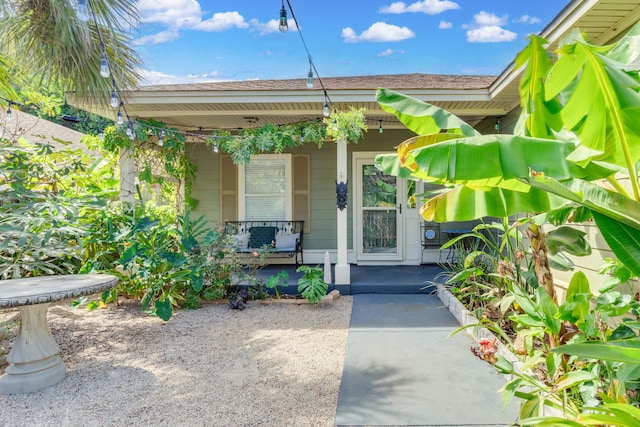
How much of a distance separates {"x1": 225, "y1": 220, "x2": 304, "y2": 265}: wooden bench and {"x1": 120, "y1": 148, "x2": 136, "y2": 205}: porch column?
169 centimetres

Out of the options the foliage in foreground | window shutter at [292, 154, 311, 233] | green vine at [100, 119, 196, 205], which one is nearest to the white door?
window shutter at [292, 154, 311, 233]

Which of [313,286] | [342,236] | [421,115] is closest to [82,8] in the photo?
[421,115]

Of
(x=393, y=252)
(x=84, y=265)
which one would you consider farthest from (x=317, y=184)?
(x=84, y=265)

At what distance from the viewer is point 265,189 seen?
7844mm

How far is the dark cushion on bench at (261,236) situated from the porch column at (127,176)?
2.20m

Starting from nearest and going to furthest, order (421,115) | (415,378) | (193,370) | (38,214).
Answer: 1. (421,115)
2. (415,378)
3. (193,370)
4. (38,214)

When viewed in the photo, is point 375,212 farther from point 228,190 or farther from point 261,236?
point 228,190

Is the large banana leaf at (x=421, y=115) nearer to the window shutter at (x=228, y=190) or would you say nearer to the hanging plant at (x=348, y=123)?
the hanging plant at (x=348, y=123)

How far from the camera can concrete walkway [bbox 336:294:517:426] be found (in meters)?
2.52

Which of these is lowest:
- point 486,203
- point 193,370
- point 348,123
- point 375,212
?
point 193,370

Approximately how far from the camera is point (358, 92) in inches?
216

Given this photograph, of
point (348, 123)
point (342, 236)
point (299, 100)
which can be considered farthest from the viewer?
point (342, 236)

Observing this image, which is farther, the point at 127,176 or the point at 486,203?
the point at 127,176

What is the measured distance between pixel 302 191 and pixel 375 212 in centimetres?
155
